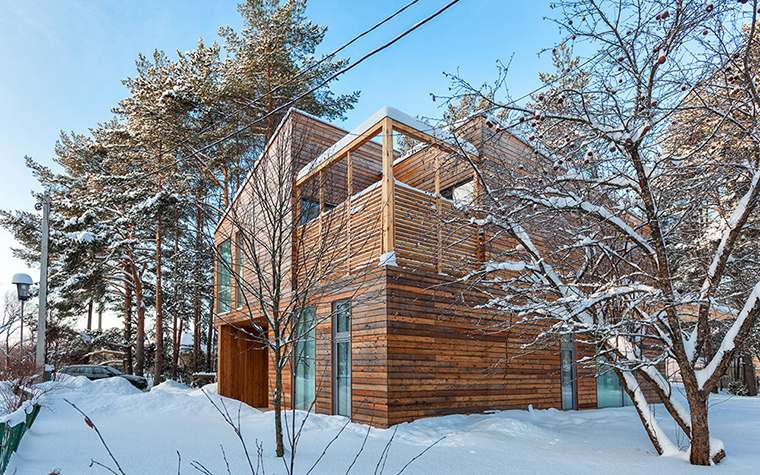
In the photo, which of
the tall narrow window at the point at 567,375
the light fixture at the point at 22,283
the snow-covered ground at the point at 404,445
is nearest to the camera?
the snow-covered ground at the point at 404,445

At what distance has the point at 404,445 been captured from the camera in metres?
6.57

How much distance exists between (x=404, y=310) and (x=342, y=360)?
1.76m

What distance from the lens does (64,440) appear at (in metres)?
7.01

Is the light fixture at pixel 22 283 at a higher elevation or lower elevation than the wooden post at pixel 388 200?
lower

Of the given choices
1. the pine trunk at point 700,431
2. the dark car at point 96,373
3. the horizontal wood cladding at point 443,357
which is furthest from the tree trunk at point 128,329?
the pine trunk at point 700,431

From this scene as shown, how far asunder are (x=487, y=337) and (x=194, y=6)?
7976 mm

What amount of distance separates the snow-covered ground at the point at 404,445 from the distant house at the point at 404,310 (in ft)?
1.37

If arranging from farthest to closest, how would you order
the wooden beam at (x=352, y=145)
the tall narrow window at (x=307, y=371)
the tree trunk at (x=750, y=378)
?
1. the tree trunk at (x=750, y=378)
2. the tall narrow window at (x=307, y=371)
3. the wooden beam at (x=352, y=145)

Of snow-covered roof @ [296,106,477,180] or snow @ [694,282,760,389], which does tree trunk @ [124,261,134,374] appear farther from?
snow @ [694,282,760,389]

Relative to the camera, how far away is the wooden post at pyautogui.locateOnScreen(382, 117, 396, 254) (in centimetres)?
784

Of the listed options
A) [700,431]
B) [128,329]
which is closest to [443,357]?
[700,431]

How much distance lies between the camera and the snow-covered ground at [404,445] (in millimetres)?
5301

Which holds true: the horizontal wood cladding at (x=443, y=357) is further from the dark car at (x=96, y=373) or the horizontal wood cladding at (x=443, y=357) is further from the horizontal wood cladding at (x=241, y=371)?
the dark car at (x=96, y=373)

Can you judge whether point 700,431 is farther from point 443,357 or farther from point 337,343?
point 337,343
